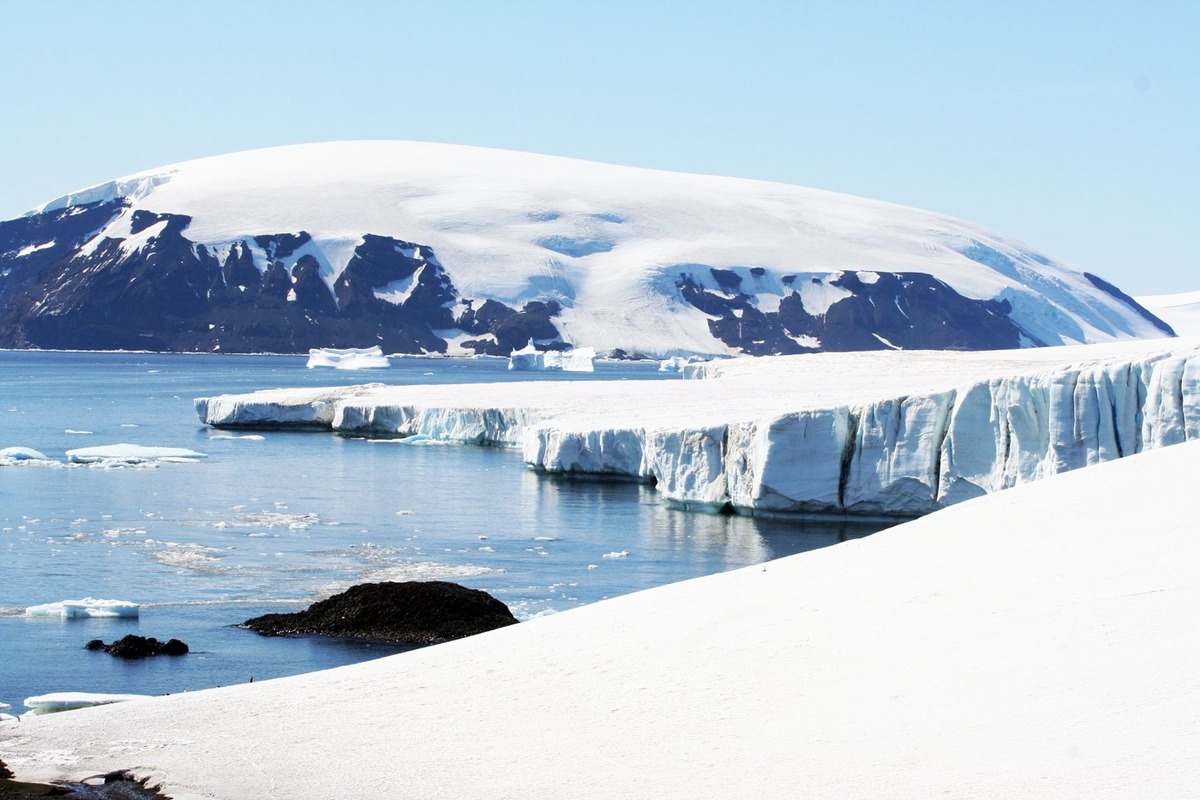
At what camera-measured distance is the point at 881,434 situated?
24359mm

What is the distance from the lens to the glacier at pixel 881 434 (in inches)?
846

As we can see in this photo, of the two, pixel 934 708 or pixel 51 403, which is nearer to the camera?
pixel 934 708

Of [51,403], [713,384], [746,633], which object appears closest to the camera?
[746,633]

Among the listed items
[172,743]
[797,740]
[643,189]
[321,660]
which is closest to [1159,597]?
[797,740]

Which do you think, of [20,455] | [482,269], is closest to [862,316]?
[482,269]

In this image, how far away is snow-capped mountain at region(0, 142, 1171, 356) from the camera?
132 meters

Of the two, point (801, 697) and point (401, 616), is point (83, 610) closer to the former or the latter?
point (401, 616)

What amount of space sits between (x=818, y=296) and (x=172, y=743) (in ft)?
444

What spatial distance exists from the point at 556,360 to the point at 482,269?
1475 inches

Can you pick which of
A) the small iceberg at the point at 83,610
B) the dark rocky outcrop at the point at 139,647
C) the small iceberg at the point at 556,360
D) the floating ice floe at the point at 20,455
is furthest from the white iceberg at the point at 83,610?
the small iceberg at the point at 556,360

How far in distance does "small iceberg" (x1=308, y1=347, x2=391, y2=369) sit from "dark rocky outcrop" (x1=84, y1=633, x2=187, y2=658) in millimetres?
75085

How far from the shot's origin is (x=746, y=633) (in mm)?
8906

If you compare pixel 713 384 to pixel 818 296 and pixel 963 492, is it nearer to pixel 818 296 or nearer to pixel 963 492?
pixel 963 492

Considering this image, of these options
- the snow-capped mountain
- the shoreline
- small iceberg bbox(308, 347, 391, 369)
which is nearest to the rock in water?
the shoreline
